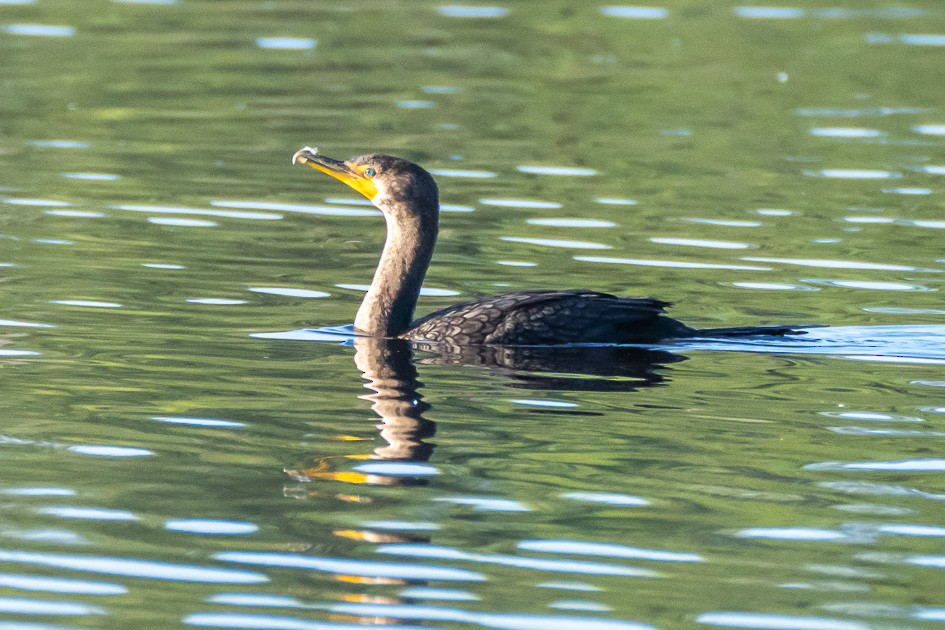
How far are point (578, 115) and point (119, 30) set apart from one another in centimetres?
790

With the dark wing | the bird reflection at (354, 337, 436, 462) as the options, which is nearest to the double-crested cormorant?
the dark wing

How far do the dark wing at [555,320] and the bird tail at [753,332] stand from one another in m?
0.18

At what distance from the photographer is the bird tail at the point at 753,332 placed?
9.96 metres

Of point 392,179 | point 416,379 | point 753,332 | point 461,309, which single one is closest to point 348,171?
point 392,179

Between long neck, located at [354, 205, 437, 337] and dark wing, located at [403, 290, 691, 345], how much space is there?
0.54 m

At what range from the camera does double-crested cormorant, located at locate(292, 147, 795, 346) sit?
9.84 metres

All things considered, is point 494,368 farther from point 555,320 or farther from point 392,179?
point 392,179

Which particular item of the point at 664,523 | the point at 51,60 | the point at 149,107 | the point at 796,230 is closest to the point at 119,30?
the point at 51,60

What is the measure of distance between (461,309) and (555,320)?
53cm

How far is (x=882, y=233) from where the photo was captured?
13.4 meters

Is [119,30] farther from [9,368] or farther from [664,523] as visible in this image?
[664,523]

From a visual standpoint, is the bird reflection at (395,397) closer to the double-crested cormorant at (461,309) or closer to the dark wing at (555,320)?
the double-crested cormorant at (461,309)

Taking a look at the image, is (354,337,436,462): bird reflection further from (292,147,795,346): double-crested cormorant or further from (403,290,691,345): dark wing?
(403,290,691,345): dark wing

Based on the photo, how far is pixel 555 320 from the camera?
9867 millimetres
